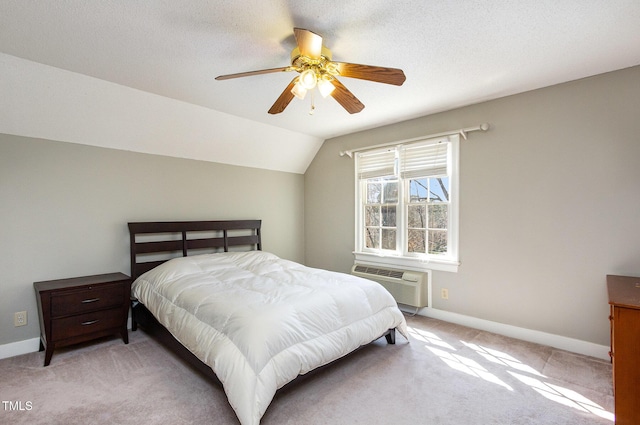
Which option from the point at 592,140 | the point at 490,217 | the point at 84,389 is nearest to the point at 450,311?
the point at 490,217

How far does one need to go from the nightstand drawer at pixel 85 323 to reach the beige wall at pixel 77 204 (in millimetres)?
523

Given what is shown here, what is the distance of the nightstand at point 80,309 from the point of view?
251 centimetres

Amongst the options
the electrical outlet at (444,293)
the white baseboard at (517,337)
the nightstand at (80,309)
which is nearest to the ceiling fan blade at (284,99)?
the nightstand at (80,309)

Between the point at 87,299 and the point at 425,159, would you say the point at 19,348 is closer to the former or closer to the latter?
the point at 87,299

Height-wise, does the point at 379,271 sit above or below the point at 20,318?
above

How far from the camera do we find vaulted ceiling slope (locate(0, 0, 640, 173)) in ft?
5.77

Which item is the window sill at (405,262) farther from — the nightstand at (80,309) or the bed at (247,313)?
the nightstand at (80,309)

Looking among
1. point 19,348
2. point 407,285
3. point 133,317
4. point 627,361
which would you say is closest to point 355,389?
point 627,361

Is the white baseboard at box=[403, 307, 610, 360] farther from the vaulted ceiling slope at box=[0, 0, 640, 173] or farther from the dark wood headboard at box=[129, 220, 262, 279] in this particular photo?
the dark wood headboard at box=[129, 220, 262, 279]

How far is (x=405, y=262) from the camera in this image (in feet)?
12.6

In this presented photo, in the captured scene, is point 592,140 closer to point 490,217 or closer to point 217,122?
point 490,217

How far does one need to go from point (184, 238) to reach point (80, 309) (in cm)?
126

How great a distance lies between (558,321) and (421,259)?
4.55 ft

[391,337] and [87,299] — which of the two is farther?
[391,337]
